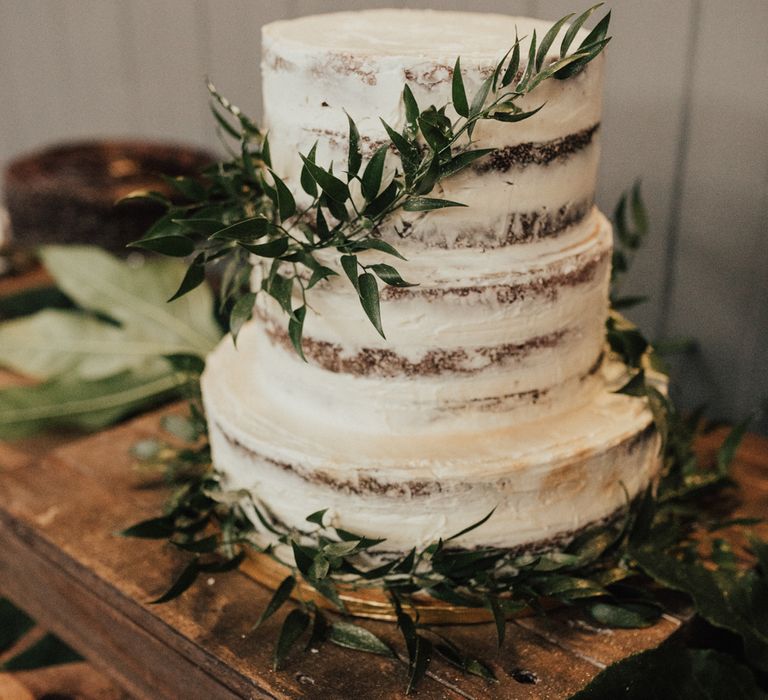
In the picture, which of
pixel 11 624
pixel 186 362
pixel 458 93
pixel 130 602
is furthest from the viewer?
pixel 11 624

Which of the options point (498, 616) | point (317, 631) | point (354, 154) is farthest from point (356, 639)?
point (354, 154)

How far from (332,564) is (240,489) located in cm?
15

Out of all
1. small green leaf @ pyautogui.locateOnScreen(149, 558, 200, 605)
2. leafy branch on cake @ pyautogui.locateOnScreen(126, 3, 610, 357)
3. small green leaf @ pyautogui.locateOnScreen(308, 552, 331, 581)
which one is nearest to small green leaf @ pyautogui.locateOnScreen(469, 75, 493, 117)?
leafy branch on cake @ pyautogui.locateOnScreen(126, 3, 610, 357)

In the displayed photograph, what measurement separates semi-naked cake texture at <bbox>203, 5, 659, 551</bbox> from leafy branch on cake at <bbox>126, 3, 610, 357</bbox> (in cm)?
2

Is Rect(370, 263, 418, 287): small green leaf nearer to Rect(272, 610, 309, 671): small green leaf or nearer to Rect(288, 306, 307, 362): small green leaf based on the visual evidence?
Rect(288, 306, 307, 362): small green leaf

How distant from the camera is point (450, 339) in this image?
2.95 feet

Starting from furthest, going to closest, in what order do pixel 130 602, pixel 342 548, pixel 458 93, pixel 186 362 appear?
pixel 186 362, pixel 130 602, pixel 342 548, pixel 458 93

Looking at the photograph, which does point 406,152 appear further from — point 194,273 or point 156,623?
point 156,623

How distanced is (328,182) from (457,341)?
20 cm

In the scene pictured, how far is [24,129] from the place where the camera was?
282cm

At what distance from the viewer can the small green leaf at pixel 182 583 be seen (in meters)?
0.97

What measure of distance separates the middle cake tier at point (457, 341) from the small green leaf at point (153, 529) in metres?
0.22

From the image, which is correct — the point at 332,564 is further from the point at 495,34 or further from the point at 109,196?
the point at 109,196

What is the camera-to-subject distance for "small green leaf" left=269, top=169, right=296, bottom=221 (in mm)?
862
